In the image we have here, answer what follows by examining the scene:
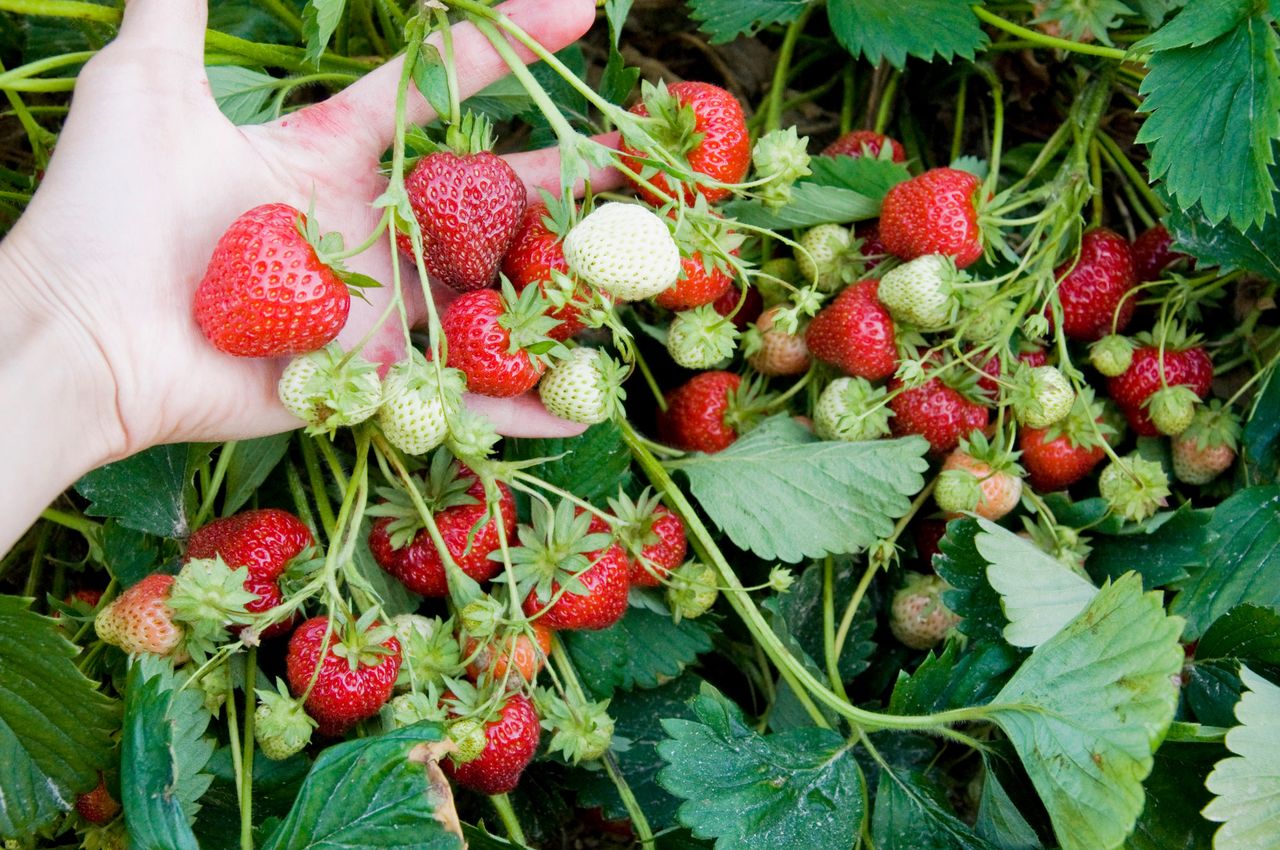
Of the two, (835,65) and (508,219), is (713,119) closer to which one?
(508,219)

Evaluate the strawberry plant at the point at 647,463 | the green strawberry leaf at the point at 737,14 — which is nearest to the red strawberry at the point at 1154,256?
the strawberry plant at the point at 647,463

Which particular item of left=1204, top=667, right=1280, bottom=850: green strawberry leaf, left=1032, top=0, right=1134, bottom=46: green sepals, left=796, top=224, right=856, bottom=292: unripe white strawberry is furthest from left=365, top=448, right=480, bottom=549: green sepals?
left=1032, top=0, right=1134, bottom=46: green sepals

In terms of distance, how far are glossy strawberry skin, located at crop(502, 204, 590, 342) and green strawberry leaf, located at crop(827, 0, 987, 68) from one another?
539mm

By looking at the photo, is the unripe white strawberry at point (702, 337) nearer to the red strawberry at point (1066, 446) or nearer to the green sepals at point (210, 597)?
the red strawberry at point (1066, 446)

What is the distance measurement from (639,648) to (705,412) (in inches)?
12.8

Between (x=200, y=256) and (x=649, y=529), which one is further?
(x=649, y=529)

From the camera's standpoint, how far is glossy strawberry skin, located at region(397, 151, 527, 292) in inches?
43.6

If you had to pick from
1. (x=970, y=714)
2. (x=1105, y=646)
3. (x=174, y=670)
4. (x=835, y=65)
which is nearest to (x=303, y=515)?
(x=174, y=670)

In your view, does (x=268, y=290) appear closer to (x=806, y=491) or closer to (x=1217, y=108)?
(x=806, y=491)

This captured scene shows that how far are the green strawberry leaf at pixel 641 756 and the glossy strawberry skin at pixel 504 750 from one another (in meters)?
0.20

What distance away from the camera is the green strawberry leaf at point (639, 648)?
1319mm

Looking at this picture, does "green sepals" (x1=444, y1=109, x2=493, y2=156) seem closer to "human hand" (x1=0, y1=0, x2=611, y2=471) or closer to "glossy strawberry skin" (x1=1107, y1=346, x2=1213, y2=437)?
"human hand" (x1=0, y1=0, x2=611, y2=471)

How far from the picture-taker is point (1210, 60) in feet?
4.10

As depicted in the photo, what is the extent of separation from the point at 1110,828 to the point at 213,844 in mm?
928
